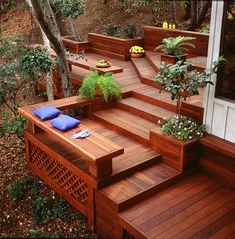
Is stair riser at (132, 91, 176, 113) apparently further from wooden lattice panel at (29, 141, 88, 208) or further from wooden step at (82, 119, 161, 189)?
wooden lattice panel at (29, 141, 88, 208)

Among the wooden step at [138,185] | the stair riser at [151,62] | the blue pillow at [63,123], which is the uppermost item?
the stair riser at [151,62]

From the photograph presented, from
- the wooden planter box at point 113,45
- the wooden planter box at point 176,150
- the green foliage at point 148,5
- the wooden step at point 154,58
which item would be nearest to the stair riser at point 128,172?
the wooden planter box at point 176,150

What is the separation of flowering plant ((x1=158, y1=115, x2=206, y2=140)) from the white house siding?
158 mm

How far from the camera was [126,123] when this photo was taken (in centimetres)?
546

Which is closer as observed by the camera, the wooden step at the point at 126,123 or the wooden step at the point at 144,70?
the wooden step at the point at 126,123

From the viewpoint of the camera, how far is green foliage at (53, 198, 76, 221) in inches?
181

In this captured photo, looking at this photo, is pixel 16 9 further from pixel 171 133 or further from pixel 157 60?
pixel 171 133

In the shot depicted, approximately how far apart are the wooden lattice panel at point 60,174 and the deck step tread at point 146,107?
164 centimetres

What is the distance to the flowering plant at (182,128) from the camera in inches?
177

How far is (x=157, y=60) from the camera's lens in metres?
7.37

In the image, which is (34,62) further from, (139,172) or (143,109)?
(139,172)

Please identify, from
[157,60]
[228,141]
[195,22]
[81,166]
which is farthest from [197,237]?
[195,22]

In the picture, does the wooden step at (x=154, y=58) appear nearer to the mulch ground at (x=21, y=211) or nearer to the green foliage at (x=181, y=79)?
the green foliage at (x=181, y=79)

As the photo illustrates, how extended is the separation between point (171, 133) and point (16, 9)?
13.0 m
